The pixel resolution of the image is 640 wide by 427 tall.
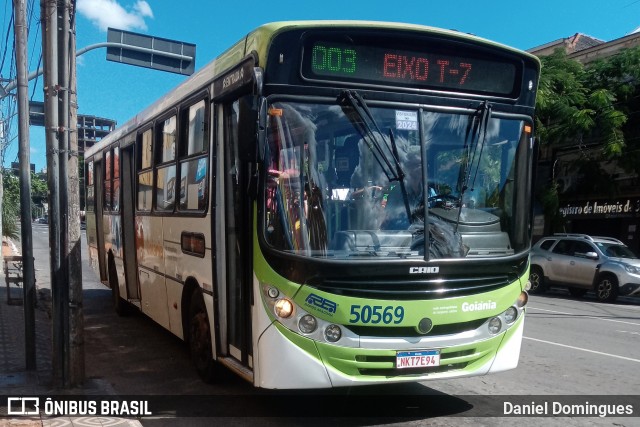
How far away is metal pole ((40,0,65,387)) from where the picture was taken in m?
6.49

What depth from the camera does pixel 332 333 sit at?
197 inches

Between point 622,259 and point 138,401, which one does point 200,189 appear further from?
point 622,259

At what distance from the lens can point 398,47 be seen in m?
5.47

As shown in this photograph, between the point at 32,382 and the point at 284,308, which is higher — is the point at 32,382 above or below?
below

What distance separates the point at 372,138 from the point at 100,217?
9.09 m

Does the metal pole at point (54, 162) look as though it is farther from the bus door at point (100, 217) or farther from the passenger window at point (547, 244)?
the passenger window at point (547, 244)

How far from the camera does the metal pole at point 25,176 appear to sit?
Result: 24.3 feet

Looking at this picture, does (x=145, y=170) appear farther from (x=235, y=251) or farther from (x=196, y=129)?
(x=235, y=251)

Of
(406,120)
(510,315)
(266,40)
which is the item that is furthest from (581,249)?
A: (266,40)

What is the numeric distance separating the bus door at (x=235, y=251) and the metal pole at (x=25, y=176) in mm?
2653

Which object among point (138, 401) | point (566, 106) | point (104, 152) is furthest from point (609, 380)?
point (566, 106)

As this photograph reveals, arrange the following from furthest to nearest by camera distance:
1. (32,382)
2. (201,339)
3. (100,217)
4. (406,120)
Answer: (100,217) < (201,339) < (32,382) < (406,120)

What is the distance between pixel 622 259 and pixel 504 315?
552 inches

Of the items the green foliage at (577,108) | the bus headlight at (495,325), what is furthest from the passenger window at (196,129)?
the green foliage at (577,108)
